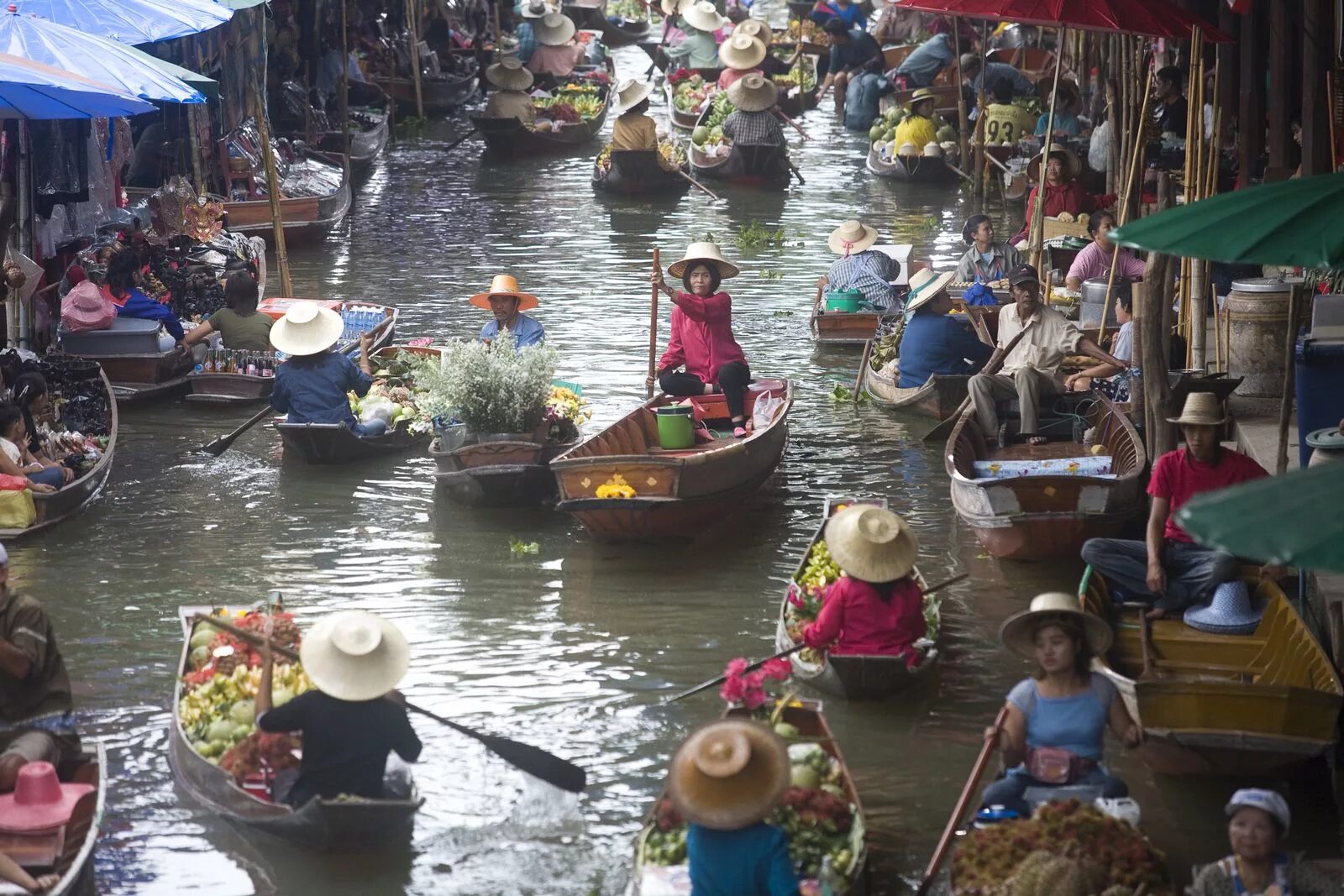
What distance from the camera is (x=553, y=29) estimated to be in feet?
94.9

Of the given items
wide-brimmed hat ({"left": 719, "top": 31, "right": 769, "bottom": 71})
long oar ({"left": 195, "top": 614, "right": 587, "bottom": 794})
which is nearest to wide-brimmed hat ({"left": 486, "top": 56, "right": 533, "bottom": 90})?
wide-brimmed hat ({"left": 719, "top": 31, "right": 769, "bottom": 71})

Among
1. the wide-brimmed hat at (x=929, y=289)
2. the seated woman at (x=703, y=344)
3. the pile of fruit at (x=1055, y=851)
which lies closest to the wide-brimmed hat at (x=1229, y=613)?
the pile of fruit at (x=1055, y=851)

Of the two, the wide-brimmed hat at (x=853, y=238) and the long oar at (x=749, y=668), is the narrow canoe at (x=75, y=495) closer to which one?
the long oar at (x=749, y=668)

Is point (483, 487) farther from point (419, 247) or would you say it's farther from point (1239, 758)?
point (419, 247)

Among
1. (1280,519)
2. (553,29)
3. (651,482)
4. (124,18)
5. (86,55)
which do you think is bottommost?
(651,482)

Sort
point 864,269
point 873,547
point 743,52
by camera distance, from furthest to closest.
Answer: point 743,52 → point 864,269 → point 873,547

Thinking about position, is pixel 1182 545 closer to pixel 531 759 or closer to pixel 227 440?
pixel 531 759

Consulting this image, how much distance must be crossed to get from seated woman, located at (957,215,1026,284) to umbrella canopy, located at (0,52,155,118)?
6694 millimetres

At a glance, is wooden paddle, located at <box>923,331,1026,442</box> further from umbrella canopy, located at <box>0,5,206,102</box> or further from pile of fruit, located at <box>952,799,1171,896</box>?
umbrella canopy, located at <box>0,5,206,102</box>

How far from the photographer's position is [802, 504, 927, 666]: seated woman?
769cm

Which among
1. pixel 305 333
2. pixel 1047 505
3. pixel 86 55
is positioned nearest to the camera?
pixel 1047 505

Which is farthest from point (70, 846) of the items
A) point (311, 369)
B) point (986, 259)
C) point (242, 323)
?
point (986, 259)

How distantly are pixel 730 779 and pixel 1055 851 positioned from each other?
1.09 m

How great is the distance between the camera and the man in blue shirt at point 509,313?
12.1 metres
